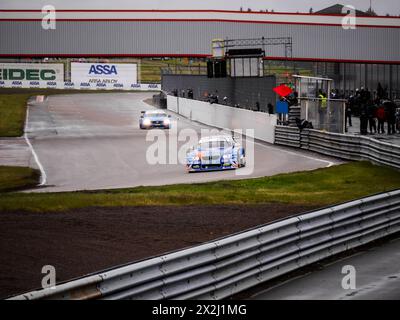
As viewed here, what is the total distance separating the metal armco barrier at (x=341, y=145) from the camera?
25.8 metres

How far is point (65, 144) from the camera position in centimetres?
4125

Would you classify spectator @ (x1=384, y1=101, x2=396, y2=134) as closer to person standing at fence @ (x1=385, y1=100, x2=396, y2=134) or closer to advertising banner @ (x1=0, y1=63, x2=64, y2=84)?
person standing at fence @ (x1=385, y1=100, x2=396, y2=134)

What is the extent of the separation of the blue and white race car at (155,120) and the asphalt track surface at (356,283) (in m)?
36.3

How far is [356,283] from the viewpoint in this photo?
11.4 meters

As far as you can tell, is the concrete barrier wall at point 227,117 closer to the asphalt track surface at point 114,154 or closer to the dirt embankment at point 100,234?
the asphalt track surface at point 114,154

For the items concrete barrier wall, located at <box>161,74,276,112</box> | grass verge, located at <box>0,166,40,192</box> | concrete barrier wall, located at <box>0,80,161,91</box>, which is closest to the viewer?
grass verge, located at <box>0,166,40,192</box>

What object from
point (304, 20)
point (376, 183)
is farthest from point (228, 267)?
point (304, 20)

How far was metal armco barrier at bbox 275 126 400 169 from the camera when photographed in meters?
25.8

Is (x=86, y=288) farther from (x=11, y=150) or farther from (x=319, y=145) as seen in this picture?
(x=11, y=150)

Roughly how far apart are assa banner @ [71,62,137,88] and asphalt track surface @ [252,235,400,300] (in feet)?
259

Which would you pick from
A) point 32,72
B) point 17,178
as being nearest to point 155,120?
point 17,178

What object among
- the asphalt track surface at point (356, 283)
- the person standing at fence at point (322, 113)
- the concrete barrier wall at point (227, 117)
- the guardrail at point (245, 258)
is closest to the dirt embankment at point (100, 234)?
the guardrail at point (245, 258)

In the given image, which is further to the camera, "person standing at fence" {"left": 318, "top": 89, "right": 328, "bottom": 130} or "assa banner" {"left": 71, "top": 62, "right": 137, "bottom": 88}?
"assa banner" {"left": 71, "top": 62, "right": 137, "bottom": 88}

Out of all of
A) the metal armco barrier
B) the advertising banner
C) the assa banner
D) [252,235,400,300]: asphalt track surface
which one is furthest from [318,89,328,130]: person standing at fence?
the advertising banner
